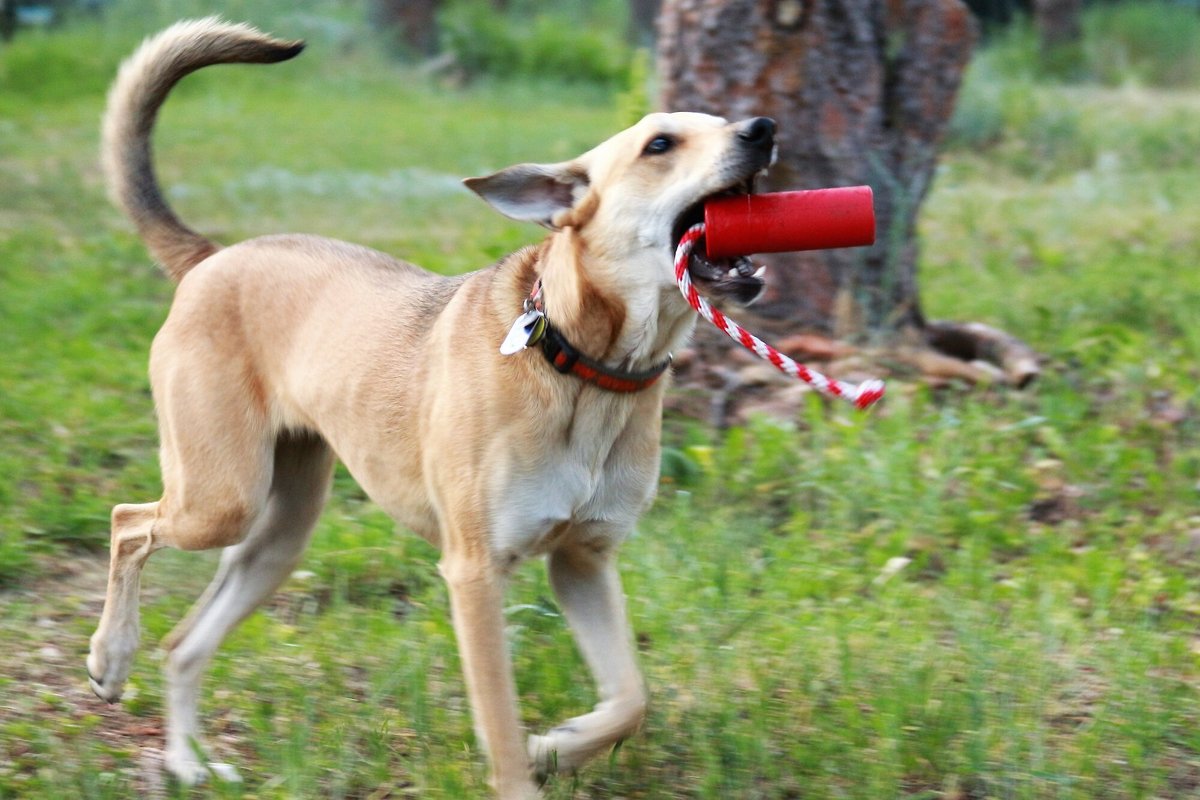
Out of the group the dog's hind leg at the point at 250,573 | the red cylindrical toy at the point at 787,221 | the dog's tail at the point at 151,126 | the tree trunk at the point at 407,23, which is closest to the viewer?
the red cylindrical toy at the point at 787,221

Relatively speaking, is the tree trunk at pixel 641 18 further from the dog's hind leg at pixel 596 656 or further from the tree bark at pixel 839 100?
the dog's hind leg at pixel 596 656

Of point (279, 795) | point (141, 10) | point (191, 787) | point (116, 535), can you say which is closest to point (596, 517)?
point (279, 795)

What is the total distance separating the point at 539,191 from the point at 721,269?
0.55 meters

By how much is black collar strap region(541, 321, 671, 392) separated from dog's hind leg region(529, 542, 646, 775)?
452 mm

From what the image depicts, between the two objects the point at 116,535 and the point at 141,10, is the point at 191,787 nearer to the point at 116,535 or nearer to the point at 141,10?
the point at 116,535

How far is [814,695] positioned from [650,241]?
1363mm

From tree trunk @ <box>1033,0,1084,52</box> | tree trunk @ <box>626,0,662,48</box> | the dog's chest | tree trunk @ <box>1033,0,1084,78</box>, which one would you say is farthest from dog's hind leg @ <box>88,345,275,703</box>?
tree trunk @ <box>626,0,662,48</box>

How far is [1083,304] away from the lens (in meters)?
7.49

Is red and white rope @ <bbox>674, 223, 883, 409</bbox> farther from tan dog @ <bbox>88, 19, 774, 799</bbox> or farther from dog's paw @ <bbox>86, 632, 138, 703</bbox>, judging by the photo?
dog's paw @ <bbox>86, 632, 138, 703</bbox>

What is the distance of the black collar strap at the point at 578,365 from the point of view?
349 centimetres

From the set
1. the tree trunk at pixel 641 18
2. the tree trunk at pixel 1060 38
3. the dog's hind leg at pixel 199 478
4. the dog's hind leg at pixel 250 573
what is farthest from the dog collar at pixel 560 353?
the tree trunk at pixel 641 18

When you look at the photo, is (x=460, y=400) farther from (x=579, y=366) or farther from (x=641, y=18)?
(x=641, y=18)

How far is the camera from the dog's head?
136 inches

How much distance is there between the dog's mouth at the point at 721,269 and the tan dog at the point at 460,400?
0.04 feet
